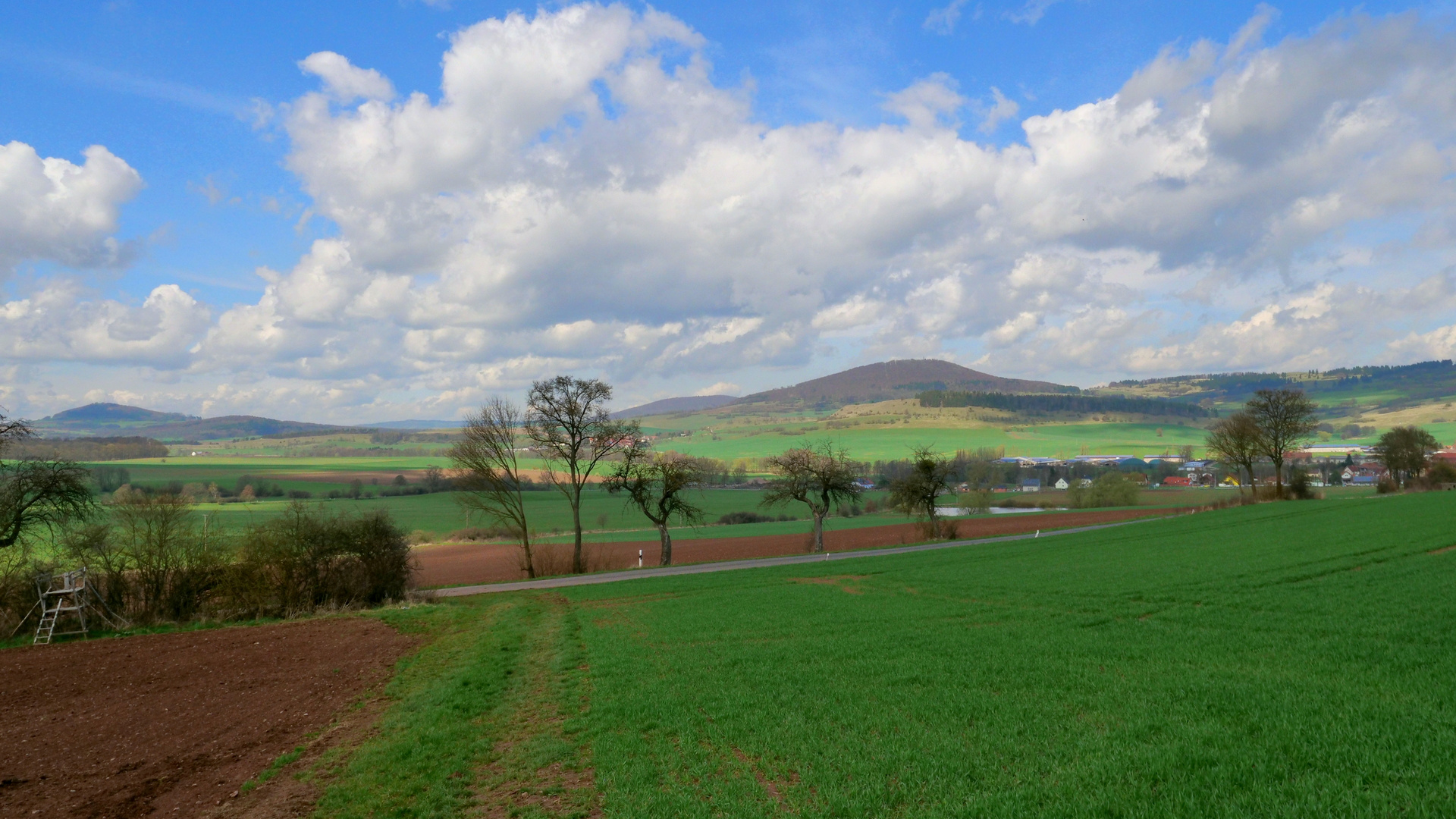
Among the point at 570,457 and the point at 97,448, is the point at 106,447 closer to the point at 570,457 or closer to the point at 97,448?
the point at 97,448

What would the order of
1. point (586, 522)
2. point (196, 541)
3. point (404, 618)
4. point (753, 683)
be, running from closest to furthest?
point (753, 683)
point (404, 618)
point (196, 541)
point (586, 522)

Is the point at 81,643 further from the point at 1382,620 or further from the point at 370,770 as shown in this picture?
the point at 1382,620

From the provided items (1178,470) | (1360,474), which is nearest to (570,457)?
(1178,470)

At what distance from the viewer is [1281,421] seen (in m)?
67.6

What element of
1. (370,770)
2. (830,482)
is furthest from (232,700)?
(830,482)

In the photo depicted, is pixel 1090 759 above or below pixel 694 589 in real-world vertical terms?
above

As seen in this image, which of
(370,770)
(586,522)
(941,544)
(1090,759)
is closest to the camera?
(1090,759)

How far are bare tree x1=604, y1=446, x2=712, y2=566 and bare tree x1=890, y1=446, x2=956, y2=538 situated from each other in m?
16.4

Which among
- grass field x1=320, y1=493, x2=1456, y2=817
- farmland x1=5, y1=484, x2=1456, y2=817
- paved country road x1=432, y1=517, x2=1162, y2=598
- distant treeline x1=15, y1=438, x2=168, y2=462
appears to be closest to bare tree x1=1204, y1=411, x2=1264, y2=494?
paved country road x1=432, y1=517, x2=1162, y2=598

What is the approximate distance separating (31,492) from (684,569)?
87.8ft

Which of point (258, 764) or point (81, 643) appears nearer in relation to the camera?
point (258, 764)

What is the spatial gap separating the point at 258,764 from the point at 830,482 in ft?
140

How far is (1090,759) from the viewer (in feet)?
23.9

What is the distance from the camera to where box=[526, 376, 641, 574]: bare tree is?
43156 mm
